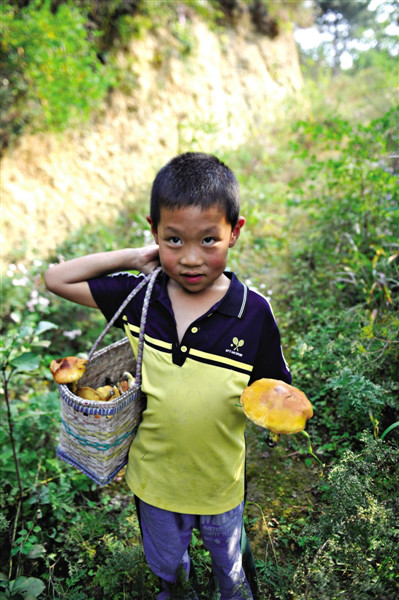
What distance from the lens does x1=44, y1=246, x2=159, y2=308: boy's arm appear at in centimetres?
166

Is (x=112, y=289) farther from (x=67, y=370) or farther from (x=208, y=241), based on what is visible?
(x=208, y=241)

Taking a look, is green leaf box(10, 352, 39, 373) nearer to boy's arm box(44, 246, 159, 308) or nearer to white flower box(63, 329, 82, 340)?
boy's arm box(44, 246, 159, 308)

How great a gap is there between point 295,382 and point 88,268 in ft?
5.65

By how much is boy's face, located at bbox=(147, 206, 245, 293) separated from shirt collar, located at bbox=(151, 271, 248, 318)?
0.10 metres

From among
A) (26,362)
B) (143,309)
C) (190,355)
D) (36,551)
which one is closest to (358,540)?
(190,355)

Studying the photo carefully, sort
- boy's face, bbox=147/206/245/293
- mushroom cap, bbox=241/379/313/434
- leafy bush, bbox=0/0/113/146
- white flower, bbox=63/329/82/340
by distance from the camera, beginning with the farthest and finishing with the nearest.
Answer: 1. leafy bush, bbox=0/0/113/146
2. white flower, bbox=63/329/82/340
3. boy's face, bbox=147/206/245/293
4. mushroom cap, bbox=241/379/313/434

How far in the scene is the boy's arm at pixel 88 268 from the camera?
1.66 metres

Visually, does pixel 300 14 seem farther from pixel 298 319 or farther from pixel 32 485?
pixel 32 485

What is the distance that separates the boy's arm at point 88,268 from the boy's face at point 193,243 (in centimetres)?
24

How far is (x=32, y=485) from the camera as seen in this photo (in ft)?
7.74

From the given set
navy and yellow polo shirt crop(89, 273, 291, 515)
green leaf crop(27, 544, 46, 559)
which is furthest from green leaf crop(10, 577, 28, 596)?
navy and yellow polo shirt crop(89, 273, 291, 515)

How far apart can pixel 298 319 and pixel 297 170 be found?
12.9ft

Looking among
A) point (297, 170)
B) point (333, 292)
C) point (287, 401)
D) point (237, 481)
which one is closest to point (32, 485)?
point (237, 481)

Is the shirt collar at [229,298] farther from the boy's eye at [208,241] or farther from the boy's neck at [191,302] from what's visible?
the boy's eye at [208,241]
